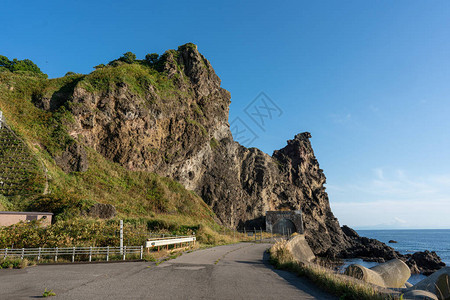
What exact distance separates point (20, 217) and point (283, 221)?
169 ft

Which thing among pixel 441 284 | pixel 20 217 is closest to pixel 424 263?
pixel 441 284

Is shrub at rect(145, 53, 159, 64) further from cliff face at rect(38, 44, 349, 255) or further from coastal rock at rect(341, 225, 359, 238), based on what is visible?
coastal rock at rect(341, 225, 359, 238)

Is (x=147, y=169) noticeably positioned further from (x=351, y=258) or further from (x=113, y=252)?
(x=351, y=258)

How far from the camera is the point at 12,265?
12781 millimetres

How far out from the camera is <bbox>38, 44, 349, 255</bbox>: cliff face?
41.1 meters

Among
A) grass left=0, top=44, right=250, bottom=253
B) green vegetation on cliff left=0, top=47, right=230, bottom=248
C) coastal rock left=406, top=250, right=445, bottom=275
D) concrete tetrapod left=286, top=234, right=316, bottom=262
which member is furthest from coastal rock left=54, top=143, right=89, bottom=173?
coastal rock left=406, top=250, right=445, bottom=275

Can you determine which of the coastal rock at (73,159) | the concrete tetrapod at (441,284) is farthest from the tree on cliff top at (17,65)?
the concrete tetrapod at (441,284)

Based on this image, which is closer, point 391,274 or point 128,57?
point 391,274

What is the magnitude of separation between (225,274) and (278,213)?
169 feet

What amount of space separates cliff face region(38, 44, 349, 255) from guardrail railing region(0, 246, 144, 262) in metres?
24.7

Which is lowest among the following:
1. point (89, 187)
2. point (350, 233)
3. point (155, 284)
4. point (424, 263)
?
point (350, 233)

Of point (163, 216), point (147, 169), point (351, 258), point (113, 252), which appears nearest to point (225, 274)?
point (113, 252)

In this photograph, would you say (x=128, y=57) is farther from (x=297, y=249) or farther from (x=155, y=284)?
(x=155, y=284)

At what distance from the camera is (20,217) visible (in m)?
19.9
